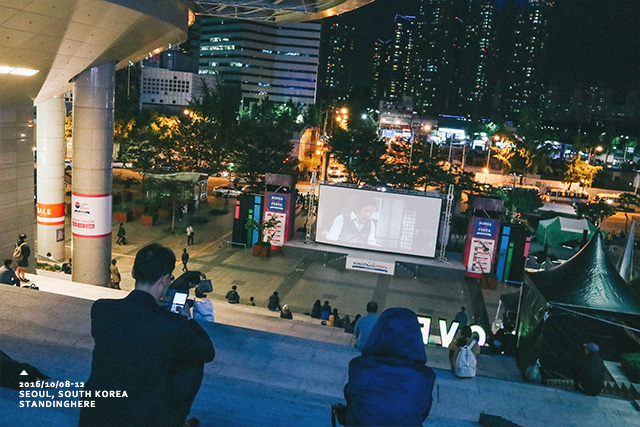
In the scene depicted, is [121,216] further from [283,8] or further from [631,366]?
[631,366]

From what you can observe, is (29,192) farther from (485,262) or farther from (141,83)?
(141,83)

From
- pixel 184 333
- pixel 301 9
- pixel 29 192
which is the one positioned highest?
pixel 301 9

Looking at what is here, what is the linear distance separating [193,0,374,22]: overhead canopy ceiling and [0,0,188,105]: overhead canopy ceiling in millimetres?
3195

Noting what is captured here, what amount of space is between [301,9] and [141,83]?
291ft

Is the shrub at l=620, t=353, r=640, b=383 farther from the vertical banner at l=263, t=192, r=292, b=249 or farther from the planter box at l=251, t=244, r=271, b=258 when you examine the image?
the vertical banner at l=263, t=192, r=292, b=249

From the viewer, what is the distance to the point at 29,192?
Result: 618 inches

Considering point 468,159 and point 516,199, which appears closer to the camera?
point 516,199

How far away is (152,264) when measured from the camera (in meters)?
2.79

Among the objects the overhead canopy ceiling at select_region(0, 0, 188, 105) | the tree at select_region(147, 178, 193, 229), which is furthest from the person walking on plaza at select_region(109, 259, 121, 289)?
the tree at select_region(147, 178, 193, 229)

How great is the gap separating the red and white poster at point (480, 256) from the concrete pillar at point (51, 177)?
1658cm

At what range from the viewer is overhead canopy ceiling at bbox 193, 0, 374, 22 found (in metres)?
16.9

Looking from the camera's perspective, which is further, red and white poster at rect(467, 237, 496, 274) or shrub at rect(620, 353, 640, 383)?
red and white poster at rect(467, 237, 496, 274)

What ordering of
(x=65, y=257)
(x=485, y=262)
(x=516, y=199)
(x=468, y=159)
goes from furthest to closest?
(x=468, y=159) → (x=516, y=199) → (x=485, y=262) → (x=65, y=257)

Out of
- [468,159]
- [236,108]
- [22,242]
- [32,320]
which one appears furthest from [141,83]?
[32,320]
